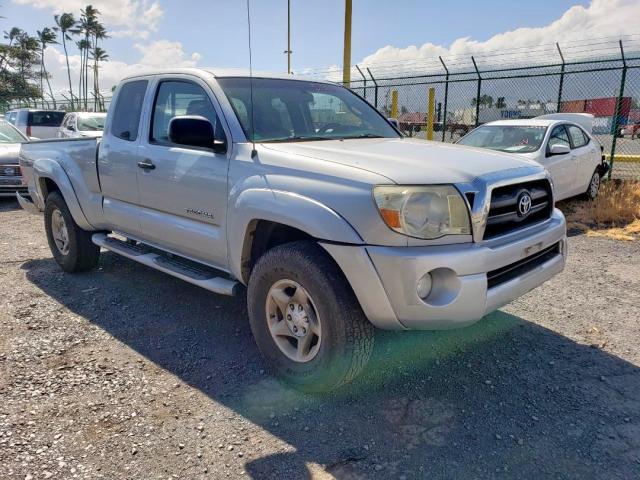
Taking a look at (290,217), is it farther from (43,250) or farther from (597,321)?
(43,250)

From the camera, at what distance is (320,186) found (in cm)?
277

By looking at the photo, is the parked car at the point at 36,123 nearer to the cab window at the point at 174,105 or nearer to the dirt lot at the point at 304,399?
the dirt lot at the point at 304,399

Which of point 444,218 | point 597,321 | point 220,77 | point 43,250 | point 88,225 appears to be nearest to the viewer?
point 444,218

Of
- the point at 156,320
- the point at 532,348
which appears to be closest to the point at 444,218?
the point at 532,348

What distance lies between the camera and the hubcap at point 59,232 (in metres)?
5.31

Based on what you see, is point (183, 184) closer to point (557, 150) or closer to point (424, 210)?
point (424, 210)

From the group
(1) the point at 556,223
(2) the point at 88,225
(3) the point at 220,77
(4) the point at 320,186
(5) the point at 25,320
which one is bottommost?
(5) the point at 25,320

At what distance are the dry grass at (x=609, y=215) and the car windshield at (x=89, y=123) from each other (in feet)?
37.9

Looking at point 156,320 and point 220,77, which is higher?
point 220,77

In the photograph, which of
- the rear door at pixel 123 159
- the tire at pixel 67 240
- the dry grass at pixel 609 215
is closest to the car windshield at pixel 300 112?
the rear door at pixel 123 159

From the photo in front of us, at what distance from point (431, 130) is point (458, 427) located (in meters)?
11.9

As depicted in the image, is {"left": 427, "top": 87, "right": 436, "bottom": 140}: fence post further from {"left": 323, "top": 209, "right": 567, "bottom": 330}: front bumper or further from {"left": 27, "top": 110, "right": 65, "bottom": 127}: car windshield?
{"left": 27, "top": 110, "right": 65, "bottom": 127}: car windshield

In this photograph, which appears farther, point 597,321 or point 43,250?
point 43,250

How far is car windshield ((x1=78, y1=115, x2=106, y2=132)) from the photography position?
44.3 ft
